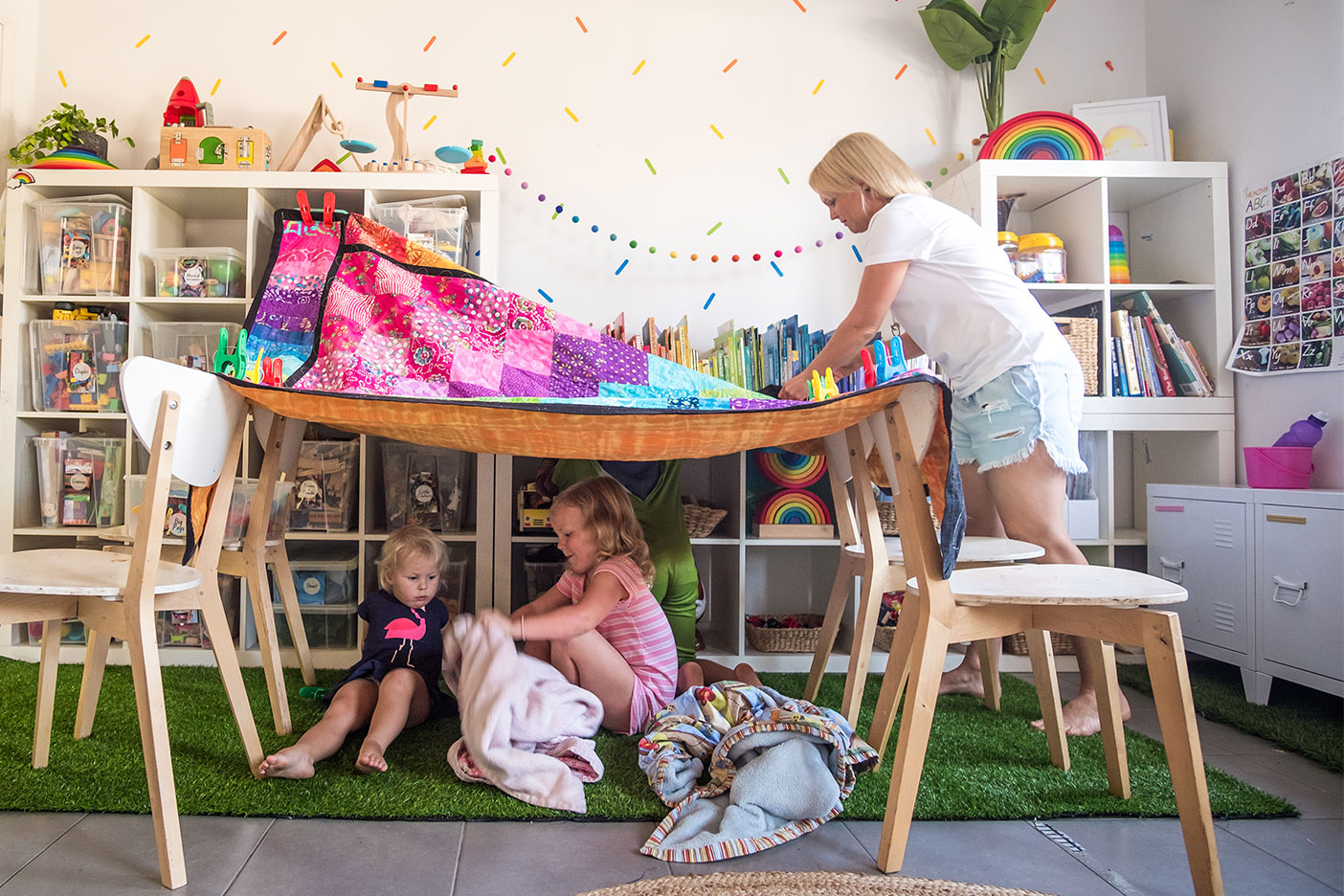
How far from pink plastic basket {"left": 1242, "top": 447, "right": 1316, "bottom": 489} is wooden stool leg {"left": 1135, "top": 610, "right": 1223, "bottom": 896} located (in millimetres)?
1366

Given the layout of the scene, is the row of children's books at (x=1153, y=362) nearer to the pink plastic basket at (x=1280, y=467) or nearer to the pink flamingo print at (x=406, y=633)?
the pink plastic basket at (x=1280, y=467)

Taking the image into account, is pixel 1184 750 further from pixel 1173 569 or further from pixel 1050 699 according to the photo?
pixel 1173 569

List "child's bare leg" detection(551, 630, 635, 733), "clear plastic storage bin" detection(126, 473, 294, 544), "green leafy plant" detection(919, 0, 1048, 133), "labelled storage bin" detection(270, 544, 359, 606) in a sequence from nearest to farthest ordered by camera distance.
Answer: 1. "child's bare leg" detection(551, 630, 635, 733)
2. "clear plastic storage bin" detection(126, 473, 294, 544)
3. "labelled storage bin" detection(270, 544, 359, 606)
4. "green leafy plant" detection(919, 0, 1048, 133)

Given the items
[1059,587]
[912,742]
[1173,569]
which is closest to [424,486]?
[912,742]

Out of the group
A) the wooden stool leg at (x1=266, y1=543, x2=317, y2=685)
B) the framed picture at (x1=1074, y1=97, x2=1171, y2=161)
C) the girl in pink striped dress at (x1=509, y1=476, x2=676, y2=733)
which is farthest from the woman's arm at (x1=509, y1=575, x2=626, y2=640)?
the framed picture at (x1=1074, y1=97, x2=1171, y2=161)

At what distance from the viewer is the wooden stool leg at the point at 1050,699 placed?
166 cm

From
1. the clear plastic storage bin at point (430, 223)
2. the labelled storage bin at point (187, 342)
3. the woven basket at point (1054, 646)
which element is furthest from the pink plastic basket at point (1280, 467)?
the labelled storage bin at point (187, 342)

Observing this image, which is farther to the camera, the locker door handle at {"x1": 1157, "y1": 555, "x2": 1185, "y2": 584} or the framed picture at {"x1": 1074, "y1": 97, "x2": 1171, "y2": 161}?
the framed picture at {"x1": 1074, "y1": 97, "x2": 1171, "y2": 161}

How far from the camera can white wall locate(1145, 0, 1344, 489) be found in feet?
7.71

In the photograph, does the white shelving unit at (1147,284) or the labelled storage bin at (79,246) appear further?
the white shelving unit at (1147,284)

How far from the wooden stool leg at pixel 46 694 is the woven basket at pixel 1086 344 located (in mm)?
2707

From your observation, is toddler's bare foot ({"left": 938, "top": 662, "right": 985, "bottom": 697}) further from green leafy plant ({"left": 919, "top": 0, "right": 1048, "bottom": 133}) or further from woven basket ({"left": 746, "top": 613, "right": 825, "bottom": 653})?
green leafy plant ({"left": 919, "top": 0, "right": 1048, "bottom": 133})

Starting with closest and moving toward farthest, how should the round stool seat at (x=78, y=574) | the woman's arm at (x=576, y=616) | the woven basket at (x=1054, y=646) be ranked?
1. the round stool seat at (x=78, y=574)
2. the woman's arm at (x=576, y=616)
3. the woven basket at (x=1054, y=646)

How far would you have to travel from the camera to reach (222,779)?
1.52 m
